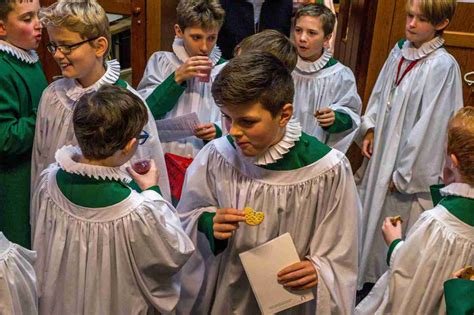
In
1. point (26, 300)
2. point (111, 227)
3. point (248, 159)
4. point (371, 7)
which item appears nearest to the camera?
point (26, 300)

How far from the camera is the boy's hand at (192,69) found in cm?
252

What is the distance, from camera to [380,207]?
2.99 metres

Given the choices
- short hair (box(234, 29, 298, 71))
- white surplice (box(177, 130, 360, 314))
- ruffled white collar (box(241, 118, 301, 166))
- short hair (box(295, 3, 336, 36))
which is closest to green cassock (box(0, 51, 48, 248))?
white surplice (box(177, 130, 360, 314))

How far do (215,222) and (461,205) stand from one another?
29.8 inches

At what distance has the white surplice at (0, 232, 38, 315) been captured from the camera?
1.48m

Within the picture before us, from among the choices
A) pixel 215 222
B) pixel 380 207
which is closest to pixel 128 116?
pixel 215 222

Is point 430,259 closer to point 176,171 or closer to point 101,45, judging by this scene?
point 176,171

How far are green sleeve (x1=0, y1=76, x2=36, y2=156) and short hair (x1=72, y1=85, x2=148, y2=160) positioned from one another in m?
0.64

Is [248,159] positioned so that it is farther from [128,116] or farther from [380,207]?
[380,207]

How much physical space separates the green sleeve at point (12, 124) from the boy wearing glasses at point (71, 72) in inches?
2.4

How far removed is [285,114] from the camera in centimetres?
175

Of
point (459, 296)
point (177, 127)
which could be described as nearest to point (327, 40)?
point (177, 127)

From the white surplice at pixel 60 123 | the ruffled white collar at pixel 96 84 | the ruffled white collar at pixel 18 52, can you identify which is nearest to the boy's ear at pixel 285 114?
the white surplice at pixel 60 123

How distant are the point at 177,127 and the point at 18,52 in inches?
29.4
